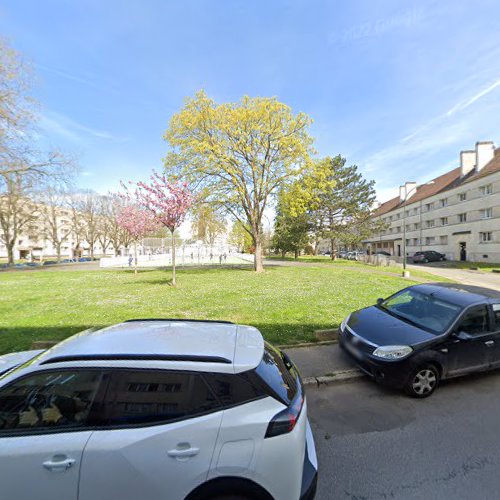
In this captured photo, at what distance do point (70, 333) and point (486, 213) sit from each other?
41791 mm

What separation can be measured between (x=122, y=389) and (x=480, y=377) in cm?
565

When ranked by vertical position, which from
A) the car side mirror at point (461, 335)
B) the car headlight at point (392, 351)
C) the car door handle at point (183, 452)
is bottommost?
the car headlight at point (392, 351)

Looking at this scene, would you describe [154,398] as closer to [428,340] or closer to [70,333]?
[428,340]

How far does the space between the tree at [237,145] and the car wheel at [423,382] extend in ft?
51.7

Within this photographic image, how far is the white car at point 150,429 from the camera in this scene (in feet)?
5.37

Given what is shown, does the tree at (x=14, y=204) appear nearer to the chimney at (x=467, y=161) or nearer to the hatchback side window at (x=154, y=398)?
the hatchback side window at (x=154, y=398)

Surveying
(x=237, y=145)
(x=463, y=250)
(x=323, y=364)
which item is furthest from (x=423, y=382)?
(x=463, y=250)

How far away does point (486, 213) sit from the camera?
30953mm

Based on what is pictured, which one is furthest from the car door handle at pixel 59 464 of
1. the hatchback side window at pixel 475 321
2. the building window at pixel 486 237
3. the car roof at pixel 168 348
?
the building window at pixel 486 237

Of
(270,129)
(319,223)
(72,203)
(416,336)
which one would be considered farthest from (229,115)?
(72,203)

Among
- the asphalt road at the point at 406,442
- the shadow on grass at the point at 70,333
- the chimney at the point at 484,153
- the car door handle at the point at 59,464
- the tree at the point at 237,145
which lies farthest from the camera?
the chimney at the point at 484,153

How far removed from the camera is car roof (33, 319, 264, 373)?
1.90 m

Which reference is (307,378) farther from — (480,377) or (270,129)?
(270,129)

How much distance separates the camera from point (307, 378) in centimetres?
417
